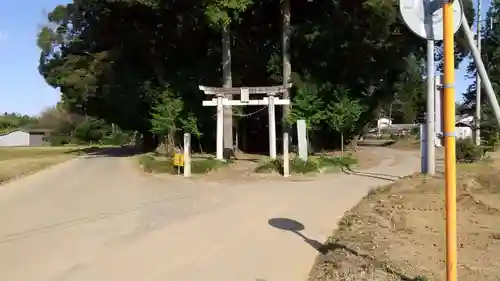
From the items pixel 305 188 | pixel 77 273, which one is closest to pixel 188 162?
pixel 305 188

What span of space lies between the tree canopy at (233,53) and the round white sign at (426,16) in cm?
2052

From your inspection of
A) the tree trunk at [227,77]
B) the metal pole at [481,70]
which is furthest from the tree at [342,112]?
the metal pole at [481,70]

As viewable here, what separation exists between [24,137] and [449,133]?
118927mm

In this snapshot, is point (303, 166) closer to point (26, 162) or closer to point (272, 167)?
point (272, 167)

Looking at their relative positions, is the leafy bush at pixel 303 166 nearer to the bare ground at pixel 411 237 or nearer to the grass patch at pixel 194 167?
the grass patch at pixel 194 167

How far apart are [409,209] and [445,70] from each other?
6264 mm

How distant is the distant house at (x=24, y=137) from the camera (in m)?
111

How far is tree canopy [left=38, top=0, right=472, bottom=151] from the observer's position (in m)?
28.7

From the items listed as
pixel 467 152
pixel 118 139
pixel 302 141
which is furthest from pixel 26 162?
pixel 118 139

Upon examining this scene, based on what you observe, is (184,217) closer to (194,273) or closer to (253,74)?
(194,273)

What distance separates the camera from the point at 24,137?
114 metres

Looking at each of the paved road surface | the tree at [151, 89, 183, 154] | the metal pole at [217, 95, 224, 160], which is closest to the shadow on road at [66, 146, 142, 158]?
the tree at [151, 89, 183, 154]

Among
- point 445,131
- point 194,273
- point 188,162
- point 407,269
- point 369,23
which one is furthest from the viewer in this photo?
point 369,23

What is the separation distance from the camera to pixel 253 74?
33000 millimetres
